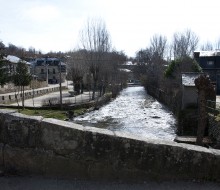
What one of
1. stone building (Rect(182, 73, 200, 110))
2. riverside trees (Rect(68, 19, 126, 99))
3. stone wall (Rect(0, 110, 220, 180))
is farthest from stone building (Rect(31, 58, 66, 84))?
stone wall (Rect(0, 110, 220, 180))

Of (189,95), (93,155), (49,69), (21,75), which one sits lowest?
(189,95)

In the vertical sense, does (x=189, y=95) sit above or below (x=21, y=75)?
below

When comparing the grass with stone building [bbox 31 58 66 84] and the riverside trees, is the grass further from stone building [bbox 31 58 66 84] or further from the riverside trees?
stone building [bbox 31 58 66 84]

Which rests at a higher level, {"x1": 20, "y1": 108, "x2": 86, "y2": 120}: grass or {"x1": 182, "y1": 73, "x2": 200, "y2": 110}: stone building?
{"x1": 182, "y1": 73, "x2": 200, "y2": 110}: stone building

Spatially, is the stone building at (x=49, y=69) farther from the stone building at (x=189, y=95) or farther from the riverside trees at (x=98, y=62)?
the stone building at (x=189, y=95)

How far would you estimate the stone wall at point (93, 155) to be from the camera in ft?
15.1

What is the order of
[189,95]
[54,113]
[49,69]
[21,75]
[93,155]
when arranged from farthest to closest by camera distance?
[49,69] → [21,75] → [54,113] → [189,95] → [93,155]

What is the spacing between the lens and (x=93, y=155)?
4703 mm

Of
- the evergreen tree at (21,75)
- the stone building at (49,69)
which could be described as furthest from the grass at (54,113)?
the stone building at (49,69)

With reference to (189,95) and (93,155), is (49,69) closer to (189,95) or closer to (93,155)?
(189,95)

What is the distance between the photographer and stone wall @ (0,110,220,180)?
4.59m

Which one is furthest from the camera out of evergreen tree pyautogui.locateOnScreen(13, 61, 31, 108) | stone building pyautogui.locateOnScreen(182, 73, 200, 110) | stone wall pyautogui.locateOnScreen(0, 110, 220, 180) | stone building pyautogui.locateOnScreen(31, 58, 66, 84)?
stone building pyautogui.locateOnScreen(31, 58, 66, 84)

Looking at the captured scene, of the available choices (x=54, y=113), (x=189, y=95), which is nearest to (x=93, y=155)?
(x=189, y=95)

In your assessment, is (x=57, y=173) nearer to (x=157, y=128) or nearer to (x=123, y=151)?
(x=123, y=151)
